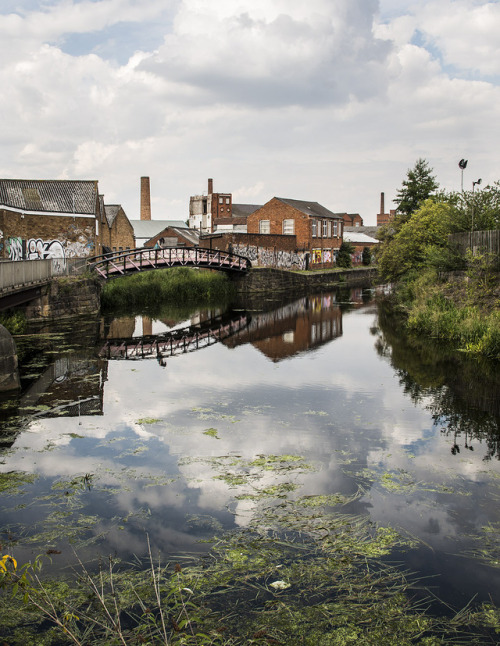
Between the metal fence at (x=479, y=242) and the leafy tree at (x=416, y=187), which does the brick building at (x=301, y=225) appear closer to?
the leafy tree at (x=416, y=187)

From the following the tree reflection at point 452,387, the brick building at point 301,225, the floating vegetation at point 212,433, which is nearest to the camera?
A: the floating vegetation at point 212,433

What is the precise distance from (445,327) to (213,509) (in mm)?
13858

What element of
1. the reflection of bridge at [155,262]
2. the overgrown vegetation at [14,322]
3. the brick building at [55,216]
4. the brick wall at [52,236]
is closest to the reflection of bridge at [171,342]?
the overgrown vegetation at [14,322]

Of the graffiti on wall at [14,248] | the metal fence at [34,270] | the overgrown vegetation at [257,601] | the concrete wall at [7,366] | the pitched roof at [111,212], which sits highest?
the pitched roof at [111,212]

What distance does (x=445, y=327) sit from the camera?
18.6 metres

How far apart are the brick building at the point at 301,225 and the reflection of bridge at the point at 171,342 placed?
2687 centimetres

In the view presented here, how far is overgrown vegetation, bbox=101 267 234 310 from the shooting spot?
30422mm

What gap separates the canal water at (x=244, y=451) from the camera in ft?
20.3

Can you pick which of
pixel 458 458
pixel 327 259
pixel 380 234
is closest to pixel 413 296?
pixel 380 234

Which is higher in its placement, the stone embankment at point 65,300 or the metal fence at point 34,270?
the metal fence at point 34,270

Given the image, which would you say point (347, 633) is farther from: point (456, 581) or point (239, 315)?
point (239, 315)

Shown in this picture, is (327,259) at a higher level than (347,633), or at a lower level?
higher

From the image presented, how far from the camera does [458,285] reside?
69.8ft

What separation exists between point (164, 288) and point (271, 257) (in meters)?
16.2
